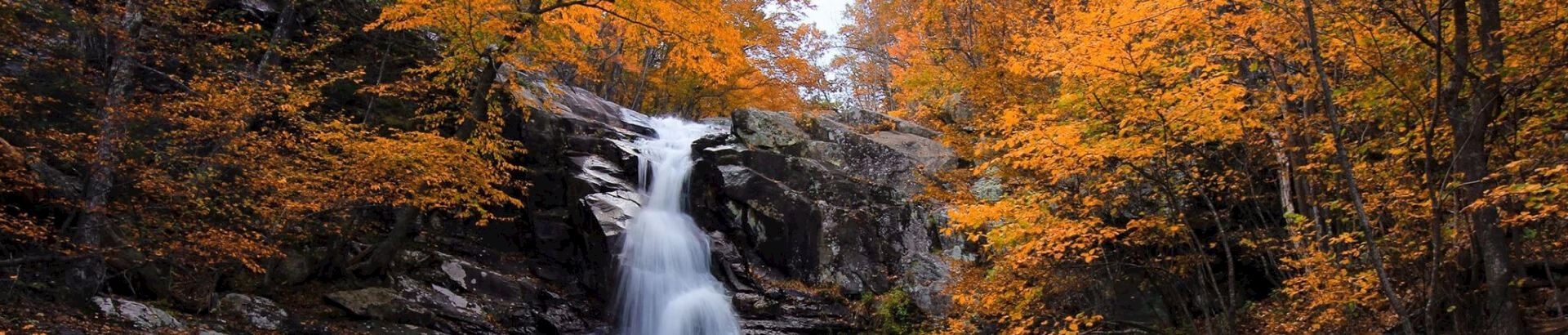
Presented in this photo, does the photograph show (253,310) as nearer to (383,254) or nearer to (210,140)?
(383,254)

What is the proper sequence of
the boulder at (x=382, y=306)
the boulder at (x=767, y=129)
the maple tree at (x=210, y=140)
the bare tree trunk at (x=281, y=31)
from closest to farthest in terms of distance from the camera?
the maple tree at (x=210, y=140) → the boulder at (x=382, y=306) → the bare tree trunk at (x=281, y=31) → the boulder at (x=767, y=129)

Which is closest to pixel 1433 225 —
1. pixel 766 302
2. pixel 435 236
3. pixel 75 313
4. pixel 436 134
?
pixel 766 302

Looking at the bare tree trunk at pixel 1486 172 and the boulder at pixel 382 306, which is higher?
the bare tree trunk at pixel 1486 172

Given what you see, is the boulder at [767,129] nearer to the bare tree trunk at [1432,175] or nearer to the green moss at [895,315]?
the green moss at [895,315]

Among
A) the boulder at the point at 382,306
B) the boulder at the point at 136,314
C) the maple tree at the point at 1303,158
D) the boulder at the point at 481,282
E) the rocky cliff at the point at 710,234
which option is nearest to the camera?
the maple tree at the point at 1303,158

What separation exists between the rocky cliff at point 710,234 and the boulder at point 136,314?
4.12 ft

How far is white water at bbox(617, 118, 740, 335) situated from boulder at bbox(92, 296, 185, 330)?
18.7 ft

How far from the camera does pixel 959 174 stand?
11.1 m

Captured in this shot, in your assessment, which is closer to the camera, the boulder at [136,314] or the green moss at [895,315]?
the boulder at [136,314]

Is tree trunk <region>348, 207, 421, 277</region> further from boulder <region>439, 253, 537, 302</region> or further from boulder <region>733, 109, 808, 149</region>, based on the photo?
boulder <region>733, 109, 808, 149</region>

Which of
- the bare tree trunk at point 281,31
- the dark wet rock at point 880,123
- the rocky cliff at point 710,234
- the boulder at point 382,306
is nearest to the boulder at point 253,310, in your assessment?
the rocky cliff at point 710,234

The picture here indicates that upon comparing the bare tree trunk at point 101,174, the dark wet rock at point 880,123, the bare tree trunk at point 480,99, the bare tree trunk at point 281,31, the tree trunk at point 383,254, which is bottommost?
the tree trunk at point 383,254

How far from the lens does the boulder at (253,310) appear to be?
28.9 ft

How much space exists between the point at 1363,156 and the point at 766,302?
7959mm
